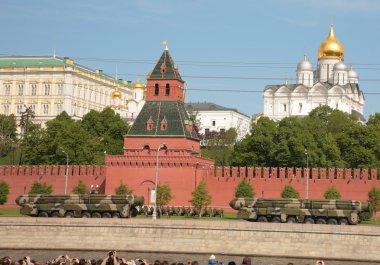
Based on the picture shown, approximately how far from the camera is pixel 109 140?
103m

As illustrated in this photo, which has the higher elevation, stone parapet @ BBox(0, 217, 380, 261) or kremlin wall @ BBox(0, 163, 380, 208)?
kremlin wall @ BBox(0, 163, 380, 208)

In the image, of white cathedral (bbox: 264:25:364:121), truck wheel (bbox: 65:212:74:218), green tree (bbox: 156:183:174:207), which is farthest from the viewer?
white cathedral (bbox: 264:25:364:121)

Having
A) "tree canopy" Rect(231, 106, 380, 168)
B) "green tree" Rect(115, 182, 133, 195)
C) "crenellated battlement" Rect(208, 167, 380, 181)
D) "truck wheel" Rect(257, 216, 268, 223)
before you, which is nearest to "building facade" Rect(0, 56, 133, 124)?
"tree canopy" Rect(231, 106, 380, 168)

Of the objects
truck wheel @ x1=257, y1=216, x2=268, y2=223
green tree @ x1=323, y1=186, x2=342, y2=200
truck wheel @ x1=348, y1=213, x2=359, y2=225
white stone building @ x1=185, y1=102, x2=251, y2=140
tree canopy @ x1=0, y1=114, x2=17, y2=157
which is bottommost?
truck wheel @ x1=257, y1=216, x2=268, y2=223

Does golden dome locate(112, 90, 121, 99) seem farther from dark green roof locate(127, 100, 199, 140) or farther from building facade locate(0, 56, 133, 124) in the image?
dark green roof locate(127, 100, 199, 140)

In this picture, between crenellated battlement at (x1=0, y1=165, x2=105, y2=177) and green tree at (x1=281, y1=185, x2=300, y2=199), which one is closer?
green tree at (x1=281, y1=185, x2=300, y2=199)

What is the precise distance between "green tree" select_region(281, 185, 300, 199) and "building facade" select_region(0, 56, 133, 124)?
71391mm

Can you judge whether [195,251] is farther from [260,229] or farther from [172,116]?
[172,116]

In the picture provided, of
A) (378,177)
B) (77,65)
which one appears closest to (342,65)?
(77,65)

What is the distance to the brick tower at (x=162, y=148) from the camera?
77.6 metres

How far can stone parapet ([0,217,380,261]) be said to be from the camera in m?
52.2

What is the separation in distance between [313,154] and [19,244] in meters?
36.6

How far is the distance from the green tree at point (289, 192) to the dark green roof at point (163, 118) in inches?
362

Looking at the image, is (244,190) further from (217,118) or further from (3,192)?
(217,118)
